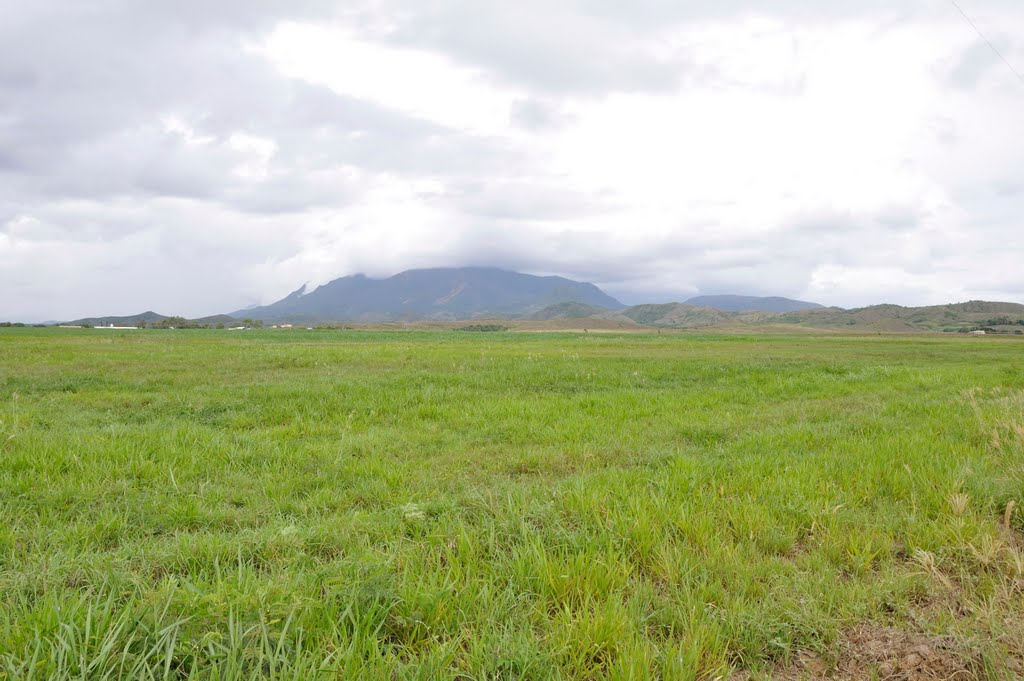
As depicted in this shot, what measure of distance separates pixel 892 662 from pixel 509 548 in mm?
2591

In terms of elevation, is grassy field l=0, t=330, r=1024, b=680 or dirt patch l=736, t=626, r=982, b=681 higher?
grassy field l=0, t=330, r=1024, b=680

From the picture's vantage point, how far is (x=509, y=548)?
4.29 m

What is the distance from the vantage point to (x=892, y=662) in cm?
296

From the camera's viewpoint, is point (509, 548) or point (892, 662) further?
point (509, 548)

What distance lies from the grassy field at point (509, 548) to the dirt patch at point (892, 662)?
2 centimetres

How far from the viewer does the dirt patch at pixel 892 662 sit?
2.88m

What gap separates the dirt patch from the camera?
2.88 m

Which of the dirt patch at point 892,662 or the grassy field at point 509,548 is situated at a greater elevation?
the grassy field at point 509,548

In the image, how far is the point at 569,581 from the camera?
3.56 meters

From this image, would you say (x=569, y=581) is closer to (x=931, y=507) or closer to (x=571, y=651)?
(x=571, y=651)

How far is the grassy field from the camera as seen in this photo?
111 inches

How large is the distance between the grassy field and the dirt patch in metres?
0.02

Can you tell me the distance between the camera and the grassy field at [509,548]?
283cm

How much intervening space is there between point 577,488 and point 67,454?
6500mm
